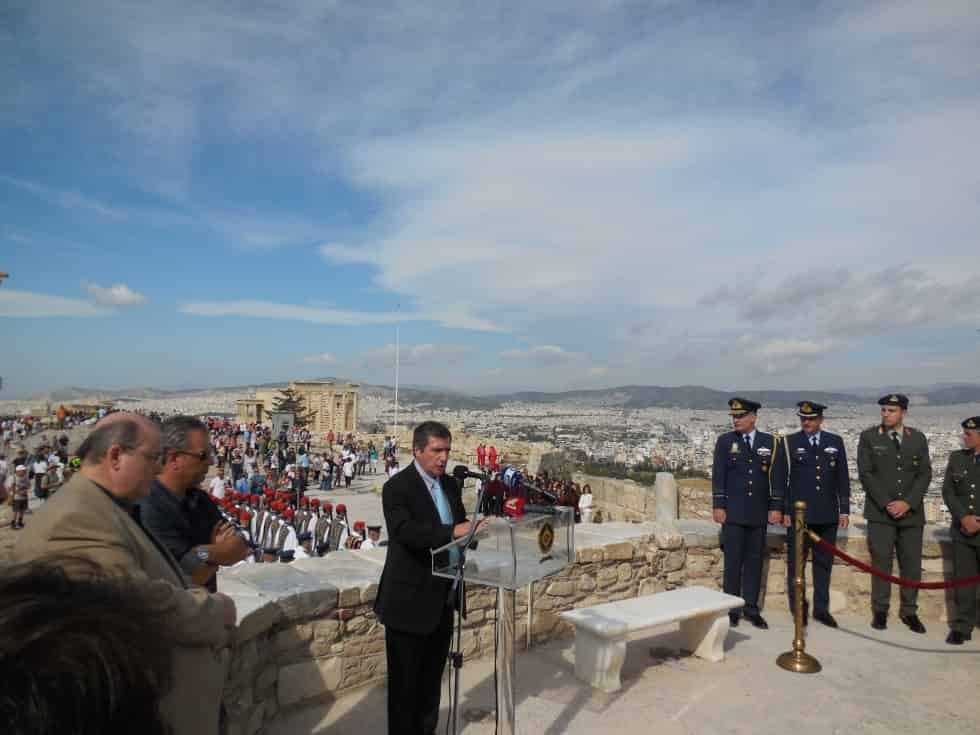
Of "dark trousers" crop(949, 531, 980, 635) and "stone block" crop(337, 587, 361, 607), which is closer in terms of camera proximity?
"stone block" crop(337, 587, 361, 607)

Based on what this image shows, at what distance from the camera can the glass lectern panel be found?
8.51ft

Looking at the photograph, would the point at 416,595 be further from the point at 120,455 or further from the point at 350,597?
the point at 120,455

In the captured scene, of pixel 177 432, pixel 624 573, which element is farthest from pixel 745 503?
pixel 177 432

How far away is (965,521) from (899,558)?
0.63 meters

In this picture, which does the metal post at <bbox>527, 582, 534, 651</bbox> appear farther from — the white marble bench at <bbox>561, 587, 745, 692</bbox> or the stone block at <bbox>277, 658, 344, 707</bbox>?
the stone block at <bbox>277, 658, 344, 707</bbox>

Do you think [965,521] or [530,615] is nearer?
[530,615]

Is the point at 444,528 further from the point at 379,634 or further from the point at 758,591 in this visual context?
the point at 758,591

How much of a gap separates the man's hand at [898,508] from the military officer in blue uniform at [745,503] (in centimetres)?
84

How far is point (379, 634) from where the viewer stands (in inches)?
149

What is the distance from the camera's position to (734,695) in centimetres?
400

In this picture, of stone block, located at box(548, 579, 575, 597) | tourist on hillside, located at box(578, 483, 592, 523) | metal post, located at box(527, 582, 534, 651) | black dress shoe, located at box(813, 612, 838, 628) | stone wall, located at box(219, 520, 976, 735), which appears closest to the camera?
stone wall, located at box(219, 520, 976, 735)

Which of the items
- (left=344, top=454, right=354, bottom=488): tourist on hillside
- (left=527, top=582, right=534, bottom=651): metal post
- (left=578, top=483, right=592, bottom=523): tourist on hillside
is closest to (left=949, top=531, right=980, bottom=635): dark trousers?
(left=527, top=582, right=534, bottom=651): metal post

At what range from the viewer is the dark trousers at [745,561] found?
17.5 ft

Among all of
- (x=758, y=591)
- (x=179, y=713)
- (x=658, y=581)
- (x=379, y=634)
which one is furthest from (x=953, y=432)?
(x=179, y=713)
